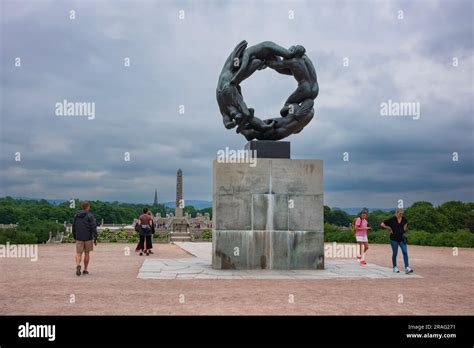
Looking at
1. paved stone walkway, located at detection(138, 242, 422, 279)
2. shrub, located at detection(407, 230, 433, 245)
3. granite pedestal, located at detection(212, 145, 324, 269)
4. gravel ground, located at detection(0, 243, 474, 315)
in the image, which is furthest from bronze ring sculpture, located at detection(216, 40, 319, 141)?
shrub, located at detection(407, 230, 433, 245)

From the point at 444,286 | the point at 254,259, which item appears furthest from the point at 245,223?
the point at 444,286

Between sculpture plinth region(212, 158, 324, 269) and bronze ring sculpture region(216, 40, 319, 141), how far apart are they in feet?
3.95

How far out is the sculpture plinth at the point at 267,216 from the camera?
39.3ft

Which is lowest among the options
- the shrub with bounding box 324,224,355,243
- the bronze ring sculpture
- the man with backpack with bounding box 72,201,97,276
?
the shrub with bounding box 324,224,355,243

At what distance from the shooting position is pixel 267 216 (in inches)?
475

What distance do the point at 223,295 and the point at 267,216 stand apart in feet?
13.2

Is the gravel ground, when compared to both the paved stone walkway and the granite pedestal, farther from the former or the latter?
the granite pedestal

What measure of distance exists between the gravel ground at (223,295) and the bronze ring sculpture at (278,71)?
14.8 feet

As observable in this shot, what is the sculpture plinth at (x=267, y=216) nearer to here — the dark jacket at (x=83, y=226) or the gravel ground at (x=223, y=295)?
the gravel ground at (x=223, y=295)

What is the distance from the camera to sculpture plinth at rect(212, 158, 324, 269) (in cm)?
1197

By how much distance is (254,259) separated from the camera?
39.4 feet

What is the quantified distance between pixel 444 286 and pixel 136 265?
8.19 m

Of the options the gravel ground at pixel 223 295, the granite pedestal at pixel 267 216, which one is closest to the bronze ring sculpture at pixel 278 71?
A: the granite pedestal at pixel 267 216
